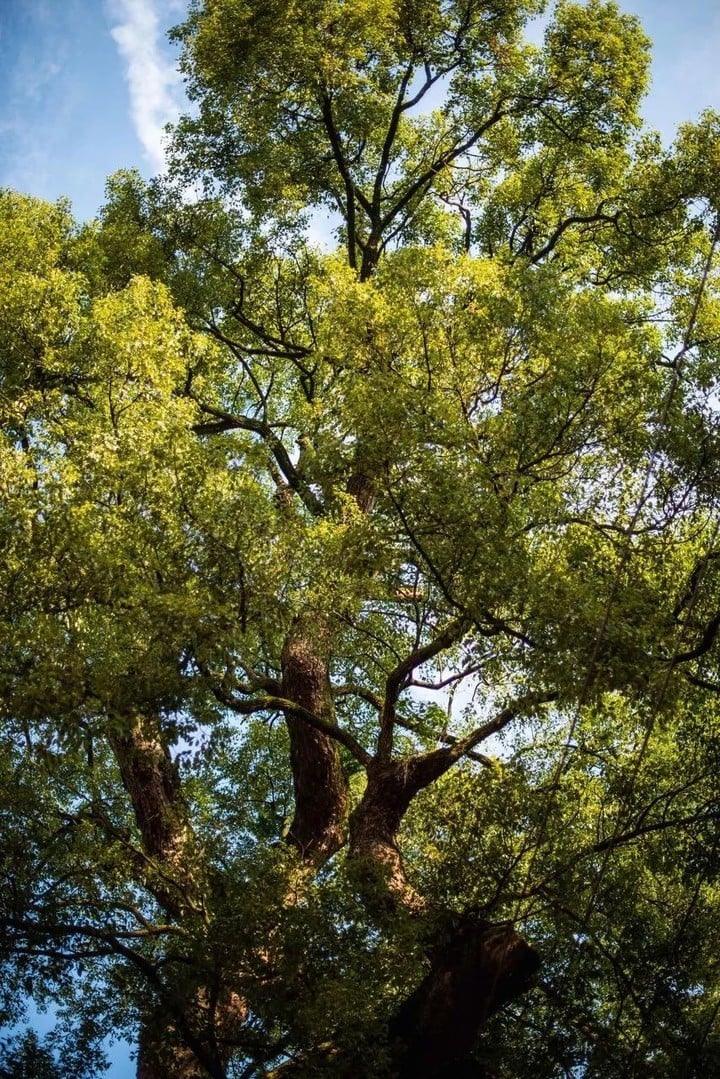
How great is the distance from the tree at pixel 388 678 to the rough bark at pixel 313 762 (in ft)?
0.09

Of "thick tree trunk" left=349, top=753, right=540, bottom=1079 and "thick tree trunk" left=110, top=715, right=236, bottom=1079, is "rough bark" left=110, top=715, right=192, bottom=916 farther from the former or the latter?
"thick tree trunk" left=349, top=753, right=540, bottom=1079

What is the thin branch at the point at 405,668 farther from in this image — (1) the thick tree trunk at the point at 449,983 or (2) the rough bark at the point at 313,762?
(1) the thick tree trunk at the point at 449,983

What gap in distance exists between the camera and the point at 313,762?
28.7 ft

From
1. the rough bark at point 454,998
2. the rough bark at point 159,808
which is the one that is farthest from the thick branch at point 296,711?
the rough bark at point 454,998

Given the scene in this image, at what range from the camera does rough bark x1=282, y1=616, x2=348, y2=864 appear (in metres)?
8.59

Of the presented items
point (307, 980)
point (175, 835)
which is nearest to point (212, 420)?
point (175, 835)

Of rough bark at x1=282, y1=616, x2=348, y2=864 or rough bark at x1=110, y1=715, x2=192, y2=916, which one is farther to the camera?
rough bark at x1=282, y1=616, x2=348, y2=864

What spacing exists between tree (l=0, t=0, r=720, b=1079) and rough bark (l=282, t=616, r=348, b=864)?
0.09 feet

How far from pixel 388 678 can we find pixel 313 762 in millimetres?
1521

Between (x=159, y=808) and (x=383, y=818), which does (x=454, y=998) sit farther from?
(x=159, y=808)

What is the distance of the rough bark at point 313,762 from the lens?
859cm

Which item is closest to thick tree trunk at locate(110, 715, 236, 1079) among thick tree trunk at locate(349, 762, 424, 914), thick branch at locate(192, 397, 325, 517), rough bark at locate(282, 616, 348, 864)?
rough bark at locate(282, 616, 348, 864)

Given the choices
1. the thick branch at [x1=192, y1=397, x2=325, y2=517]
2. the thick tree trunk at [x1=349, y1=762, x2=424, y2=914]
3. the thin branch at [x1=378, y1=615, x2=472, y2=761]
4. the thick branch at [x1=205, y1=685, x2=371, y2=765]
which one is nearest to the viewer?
the thin branch at [x1=378, y1=615, x2=472, y2=761]

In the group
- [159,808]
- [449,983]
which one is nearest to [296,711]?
[159,808]
